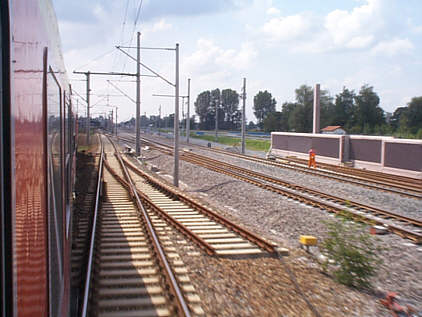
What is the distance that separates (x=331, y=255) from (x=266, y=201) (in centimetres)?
601

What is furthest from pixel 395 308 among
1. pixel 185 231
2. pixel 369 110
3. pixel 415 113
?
pixel 369 110

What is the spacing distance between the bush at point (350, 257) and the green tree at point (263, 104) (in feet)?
379

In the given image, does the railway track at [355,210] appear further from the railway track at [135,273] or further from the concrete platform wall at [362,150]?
the concrete platform wall at [362,150]

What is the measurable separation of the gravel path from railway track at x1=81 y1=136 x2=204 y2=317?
501mm

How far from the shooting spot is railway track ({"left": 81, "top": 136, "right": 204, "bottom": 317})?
18.8 ft

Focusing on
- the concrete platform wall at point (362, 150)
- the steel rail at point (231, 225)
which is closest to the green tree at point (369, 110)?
the concrete platform wall at point (362, 150)

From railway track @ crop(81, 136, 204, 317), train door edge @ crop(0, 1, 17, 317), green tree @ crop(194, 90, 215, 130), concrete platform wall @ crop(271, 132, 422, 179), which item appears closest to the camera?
train door edge @ crop(0, 1, 17, 317)

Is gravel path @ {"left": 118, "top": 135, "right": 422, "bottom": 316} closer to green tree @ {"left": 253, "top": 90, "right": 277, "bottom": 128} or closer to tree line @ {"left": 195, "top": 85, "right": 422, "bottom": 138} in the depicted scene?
tree line @ {"left": 195, "top": 85, "right": 422, "bottom": 138}

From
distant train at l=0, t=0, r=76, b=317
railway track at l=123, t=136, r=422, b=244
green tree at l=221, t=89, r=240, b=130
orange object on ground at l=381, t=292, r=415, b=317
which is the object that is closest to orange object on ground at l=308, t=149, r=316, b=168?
railway track at l=123, t=136, r=422, b=244

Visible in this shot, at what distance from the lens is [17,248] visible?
4.48 feet

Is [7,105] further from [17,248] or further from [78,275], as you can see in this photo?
[78,275]

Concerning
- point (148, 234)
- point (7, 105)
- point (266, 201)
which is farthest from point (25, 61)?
point (266, 201)

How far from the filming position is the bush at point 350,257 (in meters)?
6.85

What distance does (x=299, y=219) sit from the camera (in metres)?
11.2
